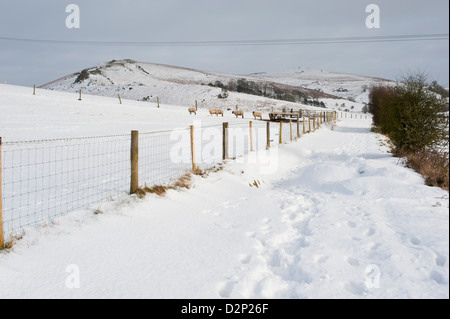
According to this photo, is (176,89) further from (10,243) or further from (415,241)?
(415,241)

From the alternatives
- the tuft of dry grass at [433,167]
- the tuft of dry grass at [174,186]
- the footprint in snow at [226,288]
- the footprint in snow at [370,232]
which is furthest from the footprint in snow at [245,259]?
the tuft of dry grass at [433,167]

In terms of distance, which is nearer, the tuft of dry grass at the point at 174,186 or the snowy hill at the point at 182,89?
the tuft of dry grass at the point at 174,186

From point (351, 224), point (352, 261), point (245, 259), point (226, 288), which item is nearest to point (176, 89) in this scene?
point (351, 224)

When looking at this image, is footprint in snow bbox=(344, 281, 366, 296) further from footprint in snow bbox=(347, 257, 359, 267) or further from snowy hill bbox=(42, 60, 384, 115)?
snowy hill bbox=(42, 60, 384, 115)

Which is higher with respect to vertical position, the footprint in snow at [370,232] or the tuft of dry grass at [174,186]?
the tuft of dry grass at [174,186]

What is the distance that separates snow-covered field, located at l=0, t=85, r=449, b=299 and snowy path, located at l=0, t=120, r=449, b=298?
0.05ft

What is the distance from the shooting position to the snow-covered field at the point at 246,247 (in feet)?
10.4

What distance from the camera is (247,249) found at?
4.17 metres

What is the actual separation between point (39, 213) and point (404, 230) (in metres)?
6.06

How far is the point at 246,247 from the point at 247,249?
71 millimetres

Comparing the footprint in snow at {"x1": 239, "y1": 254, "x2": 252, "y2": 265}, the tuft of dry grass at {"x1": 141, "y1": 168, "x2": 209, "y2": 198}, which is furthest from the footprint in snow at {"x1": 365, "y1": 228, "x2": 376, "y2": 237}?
the tuft of dry grass at {"x1": 141, "y1": 168, "x2": 209, "y2": 198}

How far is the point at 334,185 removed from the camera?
7.73 meters

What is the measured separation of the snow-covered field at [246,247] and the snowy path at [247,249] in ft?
0.05

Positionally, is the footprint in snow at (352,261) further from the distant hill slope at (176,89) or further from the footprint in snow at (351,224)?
the distant hill slope at (176,89)
